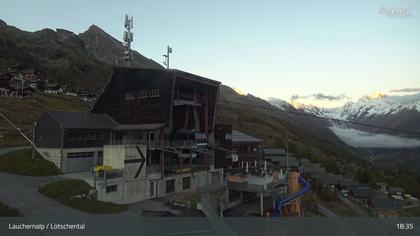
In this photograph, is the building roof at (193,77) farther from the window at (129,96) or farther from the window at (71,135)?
the window at (71,135)

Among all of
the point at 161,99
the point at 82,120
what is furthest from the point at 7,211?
the point at 161,99

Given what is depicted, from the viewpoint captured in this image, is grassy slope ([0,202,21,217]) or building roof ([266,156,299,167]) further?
building roof ([266,156,299,167])

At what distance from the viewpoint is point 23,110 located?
85.2 metres

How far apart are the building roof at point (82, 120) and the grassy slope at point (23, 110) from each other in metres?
15.6

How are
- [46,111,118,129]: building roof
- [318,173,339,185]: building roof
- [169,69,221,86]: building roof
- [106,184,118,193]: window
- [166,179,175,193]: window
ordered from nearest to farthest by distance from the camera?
[106,184,118,193]: window < [46,111,118,129]: building roof < [166,179,175,193]: window < [169,69,221,86]: building roof < [318,173,339,185]: building roof

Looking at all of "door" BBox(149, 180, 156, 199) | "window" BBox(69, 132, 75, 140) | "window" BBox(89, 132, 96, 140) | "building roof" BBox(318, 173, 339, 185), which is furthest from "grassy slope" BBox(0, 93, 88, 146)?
"building roof" BBox(318, 173, 339, 185)

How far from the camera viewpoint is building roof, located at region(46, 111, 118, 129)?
4741cm

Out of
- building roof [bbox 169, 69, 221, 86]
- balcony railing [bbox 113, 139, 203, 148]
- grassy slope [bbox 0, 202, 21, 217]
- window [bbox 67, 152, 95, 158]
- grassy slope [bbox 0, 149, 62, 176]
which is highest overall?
building roof [bbox 169, 69, 221, 86]

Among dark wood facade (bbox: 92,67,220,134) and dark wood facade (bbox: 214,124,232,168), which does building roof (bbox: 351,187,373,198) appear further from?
dark wood facade (bbox: 92,67,220,134)

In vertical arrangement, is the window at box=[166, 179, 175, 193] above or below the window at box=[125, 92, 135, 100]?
below

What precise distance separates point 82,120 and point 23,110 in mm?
42139

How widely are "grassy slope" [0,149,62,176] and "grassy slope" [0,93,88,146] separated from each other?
16.5m

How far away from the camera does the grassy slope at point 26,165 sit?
41500 millimetres

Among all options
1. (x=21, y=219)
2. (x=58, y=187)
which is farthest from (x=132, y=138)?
(x=21, y=219)
